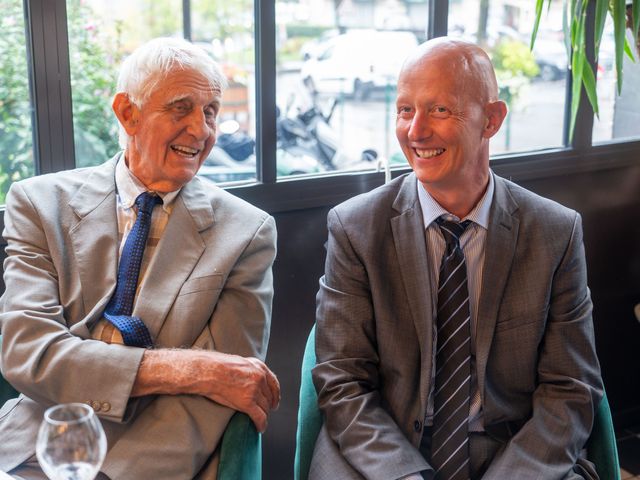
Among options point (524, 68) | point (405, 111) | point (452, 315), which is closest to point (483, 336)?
point (452, 315)

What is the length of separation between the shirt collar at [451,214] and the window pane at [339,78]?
0.82m

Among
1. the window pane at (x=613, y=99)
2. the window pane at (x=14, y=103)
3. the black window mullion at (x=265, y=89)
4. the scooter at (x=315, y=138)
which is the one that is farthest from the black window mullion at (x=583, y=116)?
the window pane at (x=14, y=103)

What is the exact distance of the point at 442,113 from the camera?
215cm

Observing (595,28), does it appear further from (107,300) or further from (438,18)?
(107,300)

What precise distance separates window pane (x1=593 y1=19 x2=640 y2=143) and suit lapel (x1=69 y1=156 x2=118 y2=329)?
228 cm

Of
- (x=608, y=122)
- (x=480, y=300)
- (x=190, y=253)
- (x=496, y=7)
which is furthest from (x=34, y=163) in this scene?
(x=608, y=122)

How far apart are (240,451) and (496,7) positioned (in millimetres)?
2126

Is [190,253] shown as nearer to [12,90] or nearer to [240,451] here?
[240,451]

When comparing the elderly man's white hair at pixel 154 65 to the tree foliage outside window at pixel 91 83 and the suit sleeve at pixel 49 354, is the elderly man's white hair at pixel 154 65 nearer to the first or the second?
the tree foliage outside window at pixel 91 83

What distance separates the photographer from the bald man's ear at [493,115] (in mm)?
2205

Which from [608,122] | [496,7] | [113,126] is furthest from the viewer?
[608,122]

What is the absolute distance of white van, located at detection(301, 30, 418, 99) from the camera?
2961 millimetres

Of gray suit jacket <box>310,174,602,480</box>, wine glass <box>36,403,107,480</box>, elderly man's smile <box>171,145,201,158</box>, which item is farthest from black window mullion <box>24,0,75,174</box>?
wine glass <box>36,403,107,480</box>

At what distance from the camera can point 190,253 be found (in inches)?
85.3
